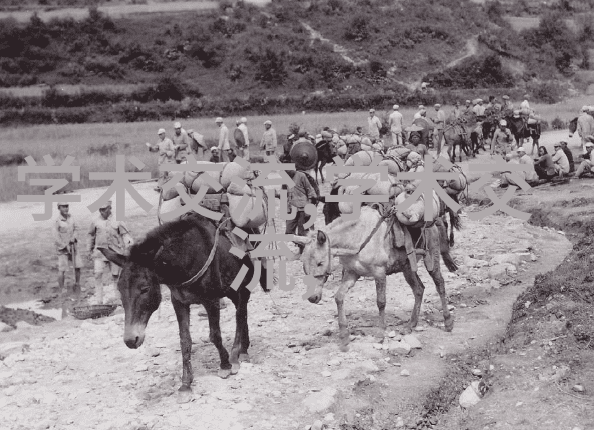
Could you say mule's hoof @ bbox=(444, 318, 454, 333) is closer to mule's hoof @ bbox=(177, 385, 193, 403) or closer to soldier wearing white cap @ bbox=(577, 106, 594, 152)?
mule's hoof @ bbox=(177, 385, 193, 403)

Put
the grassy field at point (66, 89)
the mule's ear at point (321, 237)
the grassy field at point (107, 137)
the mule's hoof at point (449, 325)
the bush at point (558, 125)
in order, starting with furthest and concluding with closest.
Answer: the grassy field at point (66, 89)
the bush at point (558, 125)
the grassy field at point (107, 137)
the mule's hoof at point (449, 325)
the mule's ear at point (321, 237)

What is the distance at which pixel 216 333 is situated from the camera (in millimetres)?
8258

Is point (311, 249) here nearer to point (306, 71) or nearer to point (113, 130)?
point (113, 130)

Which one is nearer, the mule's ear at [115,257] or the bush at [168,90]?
the mule's ear at [115,257]

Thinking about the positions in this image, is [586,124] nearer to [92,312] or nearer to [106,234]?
[106,234]

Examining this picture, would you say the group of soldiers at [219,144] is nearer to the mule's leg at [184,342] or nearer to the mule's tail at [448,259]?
the mule's tail at [448,259]

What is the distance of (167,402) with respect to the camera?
785cm

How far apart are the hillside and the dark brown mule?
34.4m

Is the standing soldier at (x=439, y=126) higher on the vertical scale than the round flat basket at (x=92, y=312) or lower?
higher

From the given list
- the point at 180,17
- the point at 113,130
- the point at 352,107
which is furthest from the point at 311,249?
the point at 180,17

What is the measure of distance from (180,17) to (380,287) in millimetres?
55707

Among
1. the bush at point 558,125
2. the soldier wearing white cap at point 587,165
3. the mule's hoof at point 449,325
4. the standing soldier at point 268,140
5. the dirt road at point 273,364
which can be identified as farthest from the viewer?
the bush at point 558,125

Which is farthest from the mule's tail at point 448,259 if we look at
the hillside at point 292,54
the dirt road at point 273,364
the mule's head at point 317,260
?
the hillside at point 292,54

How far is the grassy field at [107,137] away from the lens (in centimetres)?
2400
